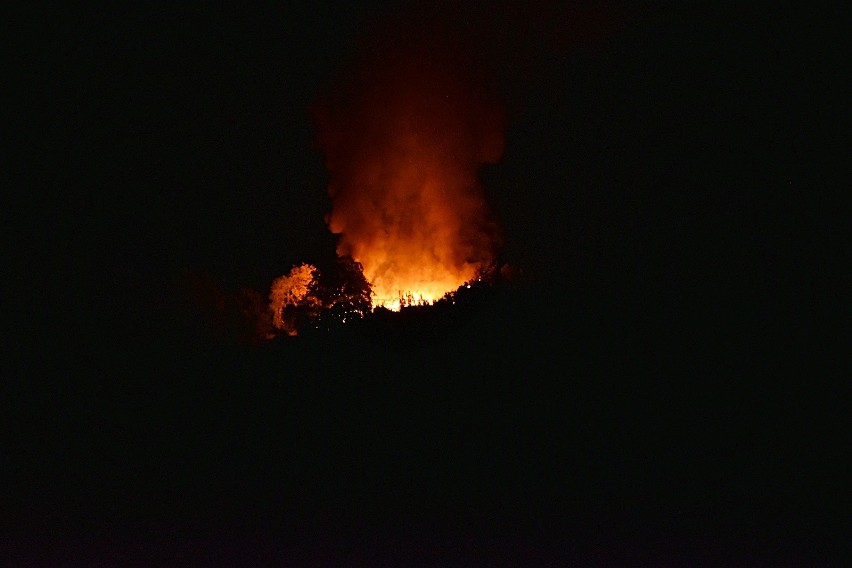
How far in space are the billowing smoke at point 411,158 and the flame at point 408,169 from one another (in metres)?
0.01

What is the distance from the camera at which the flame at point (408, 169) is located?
7.87 m

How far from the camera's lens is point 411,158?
8305mm

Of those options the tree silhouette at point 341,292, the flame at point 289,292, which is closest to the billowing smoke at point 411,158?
the tree silhouette at point 341,292

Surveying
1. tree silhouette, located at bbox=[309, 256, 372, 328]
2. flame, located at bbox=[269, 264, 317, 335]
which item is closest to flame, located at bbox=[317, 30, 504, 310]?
tree silhouette, located at bbox=[309, 256, 372, 328]

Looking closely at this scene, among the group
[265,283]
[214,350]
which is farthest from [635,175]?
[214,350]

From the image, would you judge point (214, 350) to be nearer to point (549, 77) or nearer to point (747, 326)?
point (549, 77)

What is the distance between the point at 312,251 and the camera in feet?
25.8

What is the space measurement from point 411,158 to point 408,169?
0.12 m

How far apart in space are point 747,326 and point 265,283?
4523 millimetres

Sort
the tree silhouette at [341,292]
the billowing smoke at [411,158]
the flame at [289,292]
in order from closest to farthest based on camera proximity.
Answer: the tree silhouette at [341,292]
the flame at [289,292]
the billowing smoke at [411,158]

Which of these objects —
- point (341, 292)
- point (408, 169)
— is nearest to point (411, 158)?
point (408, 169)

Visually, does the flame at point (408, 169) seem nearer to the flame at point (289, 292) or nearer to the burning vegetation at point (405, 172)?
the burning vegetation at point (405, 172)

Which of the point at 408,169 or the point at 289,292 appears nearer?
the point at 289,292

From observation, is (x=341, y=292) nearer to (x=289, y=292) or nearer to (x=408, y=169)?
(x=289, y=292)
